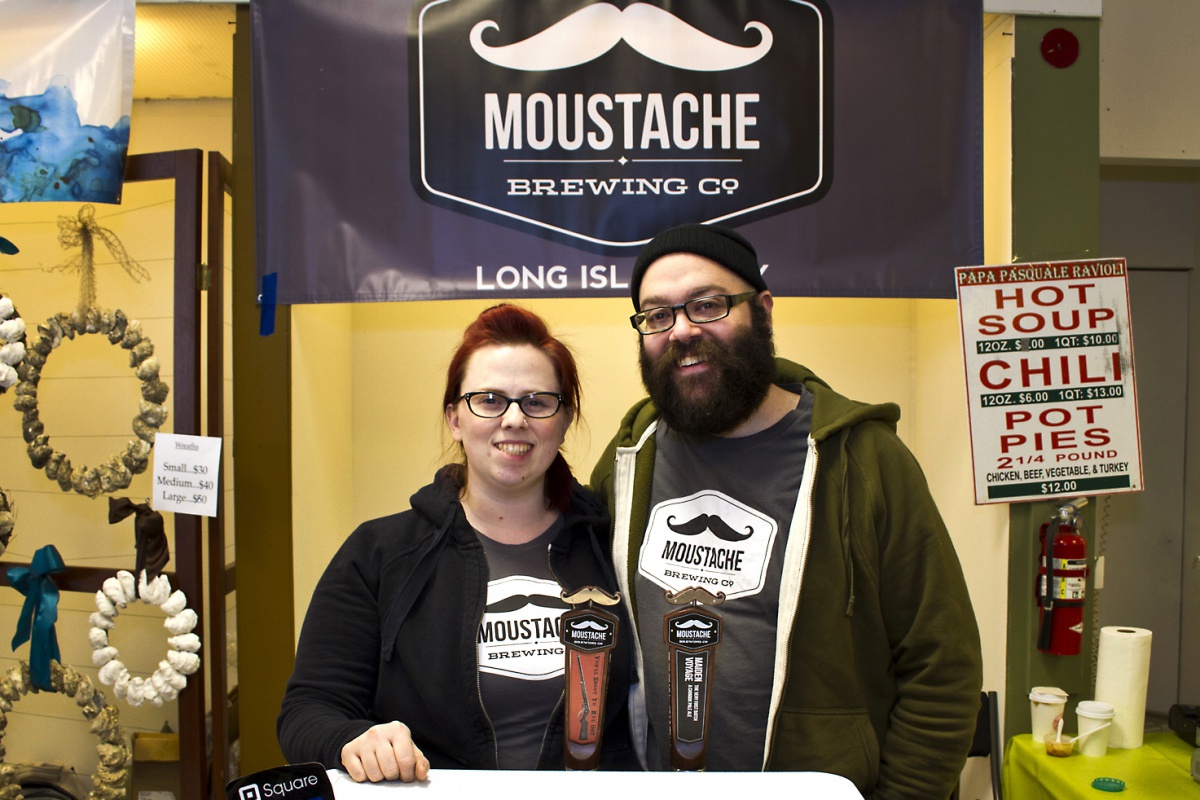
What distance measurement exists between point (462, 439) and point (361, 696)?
0.44 meters

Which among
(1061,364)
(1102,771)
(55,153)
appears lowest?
(1102,771)

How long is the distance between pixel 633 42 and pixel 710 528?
4.81ft

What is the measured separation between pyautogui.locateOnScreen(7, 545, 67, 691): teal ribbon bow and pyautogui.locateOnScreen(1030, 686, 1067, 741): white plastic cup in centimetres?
262

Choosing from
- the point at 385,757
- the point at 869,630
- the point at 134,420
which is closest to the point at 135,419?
the point at 134,420

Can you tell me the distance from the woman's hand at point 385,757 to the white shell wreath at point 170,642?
1.30 metres

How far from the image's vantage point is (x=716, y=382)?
1462mm

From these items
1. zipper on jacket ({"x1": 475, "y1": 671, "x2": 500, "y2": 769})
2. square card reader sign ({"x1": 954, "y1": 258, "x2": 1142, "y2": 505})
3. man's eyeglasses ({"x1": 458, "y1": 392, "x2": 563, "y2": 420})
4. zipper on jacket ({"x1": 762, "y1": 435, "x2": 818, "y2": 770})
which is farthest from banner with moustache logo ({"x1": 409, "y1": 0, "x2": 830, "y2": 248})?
zipper on jacket ({"x1": 475, "y1": 671, "x2": 500, "y2": 769})

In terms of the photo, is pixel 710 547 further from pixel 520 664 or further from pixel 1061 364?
pixel 1061 364

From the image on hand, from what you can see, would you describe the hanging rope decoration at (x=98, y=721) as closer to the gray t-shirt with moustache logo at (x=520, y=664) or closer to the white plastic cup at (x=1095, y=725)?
the gray t-shirt with moustache logo at (x=520, y=664)

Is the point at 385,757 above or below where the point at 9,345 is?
below

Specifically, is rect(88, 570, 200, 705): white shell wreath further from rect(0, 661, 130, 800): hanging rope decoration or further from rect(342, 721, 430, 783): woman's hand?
rect(342, 721, 430, 783): woman's hand

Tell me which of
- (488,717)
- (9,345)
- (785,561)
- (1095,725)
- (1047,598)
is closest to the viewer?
(488,717)

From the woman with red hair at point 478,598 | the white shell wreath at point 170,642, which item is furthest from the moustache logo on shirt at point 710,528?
the white shell wreath at point 170,642

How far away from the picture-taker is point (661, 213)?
2.32 meters
